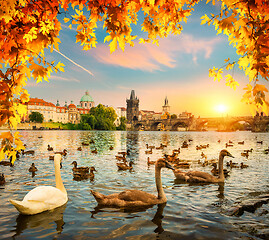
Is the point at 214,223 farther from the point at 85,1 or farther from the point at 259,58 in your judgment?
the point at 85,1

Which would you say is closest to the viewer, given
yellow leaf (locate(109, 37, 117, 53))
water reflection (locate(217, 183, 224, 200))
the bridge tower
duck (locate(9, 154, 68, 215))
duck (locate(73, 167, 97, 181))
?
yellow leaf (locate(109, 37, 117, 53))

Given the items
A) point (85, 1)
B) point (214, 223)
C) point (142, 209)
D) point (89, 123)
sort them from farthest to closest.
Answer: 1. point (89, 123)
2. point (142, 209)
3. point (214, 223)
4. point (85, 1)

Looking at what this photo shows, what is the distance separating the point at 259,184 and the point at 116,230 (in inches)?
285

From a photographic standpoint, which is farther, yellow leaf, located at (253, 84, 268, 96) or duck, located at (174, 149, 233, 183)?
duck, located at (174, 149, 233, 183)

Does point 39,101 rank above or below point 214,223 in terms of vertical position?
above

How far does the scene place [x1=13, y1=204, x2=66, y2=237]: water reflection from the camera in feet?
17.1

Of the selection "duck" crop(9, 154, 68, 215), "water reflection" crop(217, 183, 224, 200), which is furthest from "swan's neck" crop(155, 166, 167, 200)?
"duck" crop(9, 154, 68, 215)

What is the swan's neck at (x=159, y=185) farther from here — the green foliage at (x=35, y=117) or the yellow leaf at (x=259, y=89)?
the green foliage at (x=35, y=117)

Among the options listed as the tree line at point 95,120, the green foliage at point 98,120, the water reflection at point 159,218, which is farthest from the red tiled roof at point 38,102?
the water reflection at point 159,218

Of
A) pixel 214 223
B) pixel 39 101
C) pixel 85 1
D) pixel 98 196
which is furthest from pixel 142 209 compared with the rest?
pixel 39 101

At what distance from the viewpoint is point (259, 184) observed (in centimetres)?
953

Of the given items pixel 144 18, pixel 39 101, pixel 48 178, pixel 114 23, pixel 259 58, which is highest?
pixel 39 101

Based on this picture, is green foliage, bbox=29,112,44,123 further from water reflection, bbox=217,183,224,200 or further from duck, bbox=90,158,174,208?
duck, bbox=90,158,174,208

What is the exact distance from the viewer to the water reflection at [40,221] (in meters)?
5.21
